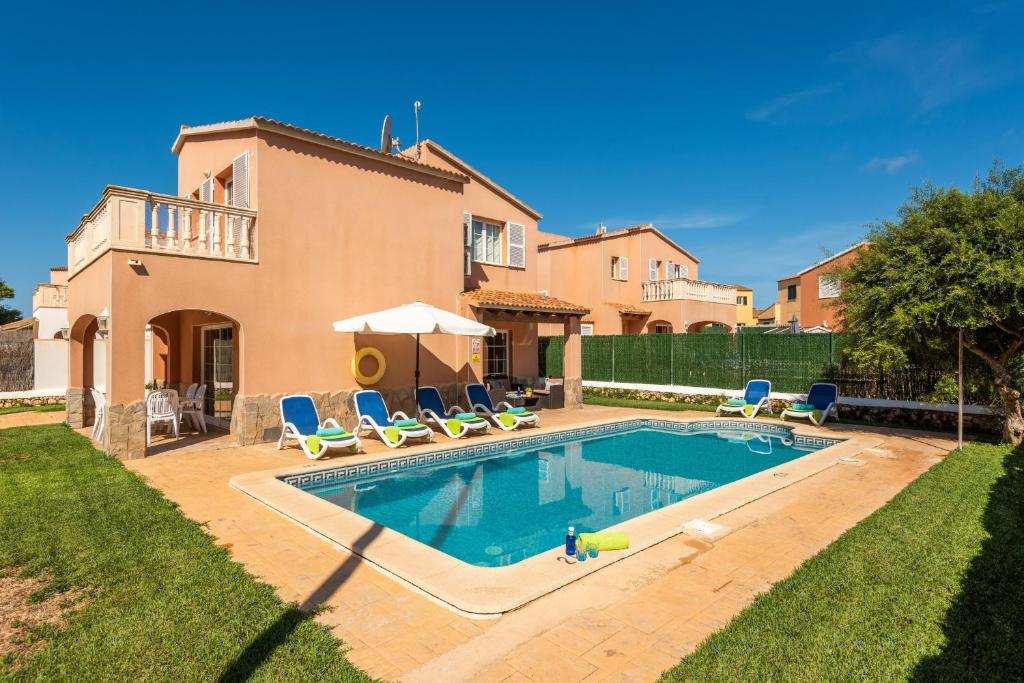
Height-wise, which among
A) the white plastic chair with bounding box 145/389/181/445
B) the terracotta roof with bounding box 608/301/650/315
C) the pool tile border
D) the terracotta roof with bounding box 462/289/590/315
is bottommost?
the pool tile border

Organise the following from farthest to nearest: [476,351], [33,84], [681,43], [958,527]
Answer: [681,43] < [33,84] < [476,351] < [958,527]

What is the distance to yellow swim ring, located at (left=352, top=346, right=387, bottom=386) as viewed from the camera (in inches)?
524

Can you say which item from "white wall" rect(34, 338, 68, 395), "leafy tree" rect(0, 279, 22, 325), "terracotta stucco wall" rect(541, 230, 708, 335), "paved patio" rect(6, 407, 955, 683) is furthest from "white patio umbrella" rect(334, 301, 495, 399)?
"leafy tree" rect(0, 279, 22, 325)

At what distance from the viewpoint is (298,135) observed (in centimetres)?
1238

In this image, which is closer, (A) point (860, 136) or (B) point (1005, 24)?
(B) point (1005, 24)

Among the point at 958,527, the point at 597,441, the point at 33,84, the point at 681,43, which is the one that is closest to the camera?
the point at 958,527

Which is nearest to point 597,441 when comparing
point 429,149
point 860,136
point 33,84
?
point 429,149

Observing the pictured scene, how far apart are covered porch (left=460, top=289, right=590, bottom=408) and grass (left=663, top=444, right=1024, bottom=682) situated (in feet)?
35.5

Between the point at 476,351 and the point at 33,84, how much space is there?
17.8 m

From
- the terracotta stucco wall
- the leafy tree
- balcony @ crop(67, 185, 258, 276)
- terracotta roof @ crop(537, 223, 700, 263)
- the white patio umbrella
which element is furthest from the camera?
the leafy tree

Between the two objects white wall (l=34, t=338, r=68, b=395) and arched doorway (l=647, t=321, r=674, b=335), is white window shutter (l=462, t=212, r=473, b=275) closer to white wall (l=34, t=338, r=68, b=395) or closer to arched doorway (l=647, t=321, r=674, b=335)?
arched doorway (l=647, t=321, r=674, b=335)

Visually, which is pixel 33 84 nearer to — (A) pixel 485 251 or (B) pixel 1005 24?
(A) pixel 485 251

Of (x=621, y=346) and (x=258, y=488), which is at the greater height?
(x=621, y=346)

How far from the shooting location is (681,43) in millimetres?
20750
